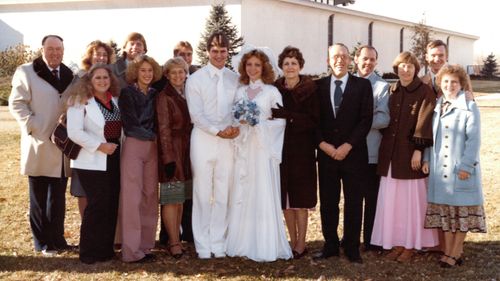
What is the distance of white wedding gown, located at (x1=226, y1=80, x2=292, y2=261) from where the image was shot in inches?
235

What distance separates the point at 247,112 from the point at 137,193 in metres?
1.43

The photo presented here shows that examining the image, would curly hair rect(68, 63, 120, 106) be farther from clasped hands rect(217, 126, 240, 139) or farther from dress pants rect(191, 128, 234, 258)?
clasped hands rect(217, 126, 240, 139)

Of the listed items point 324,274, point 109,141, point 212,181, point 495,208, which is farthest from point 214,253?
point 495,208

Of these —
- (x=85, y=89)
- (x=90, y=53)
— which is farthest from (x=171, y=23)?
(x=85, y=89)

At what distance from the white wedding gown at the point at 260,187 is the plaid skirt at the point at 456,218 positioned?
153cm

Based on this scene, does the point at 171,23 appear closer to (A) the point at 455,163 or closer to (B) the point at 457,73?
(B) the point at 457,73

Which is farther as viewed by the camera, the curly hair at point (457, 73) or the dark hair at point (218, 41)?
the dark hair at point (218, 41)

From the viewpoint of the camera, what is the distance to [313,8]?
44969 millimetres

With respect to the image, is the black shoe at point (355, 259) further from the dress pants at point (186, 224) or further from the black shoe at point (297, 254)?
the dress pants at point (186, 224)

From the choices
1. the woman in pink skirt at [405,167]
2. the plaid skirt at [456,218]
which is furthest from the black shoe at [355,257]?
the plaid skirt at [456,218]

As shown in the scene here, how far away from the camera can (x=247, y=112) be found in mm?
5785

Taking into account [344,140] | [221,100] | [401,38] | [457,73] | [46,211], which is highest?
[401,38]

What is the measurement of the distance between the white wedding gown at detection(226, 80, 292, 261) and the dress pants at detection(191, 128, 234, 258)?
0.11 meters

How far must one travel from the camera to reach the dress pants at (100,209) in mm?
5879
